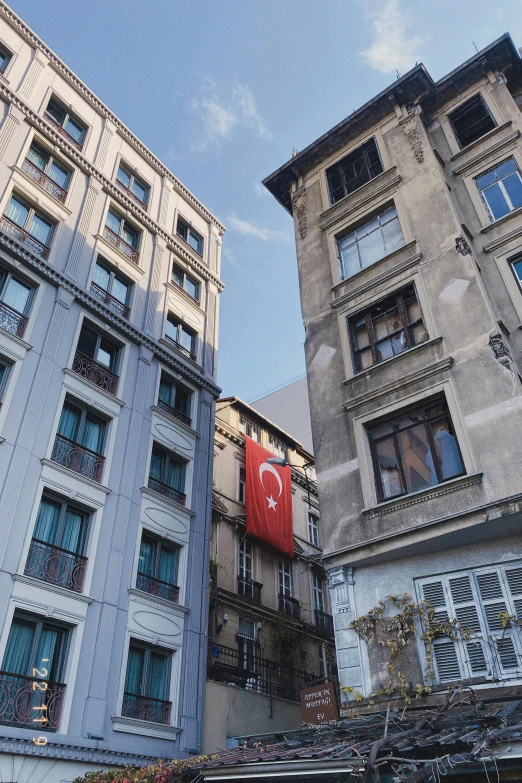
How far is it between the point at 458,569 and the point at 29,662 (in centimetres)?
980

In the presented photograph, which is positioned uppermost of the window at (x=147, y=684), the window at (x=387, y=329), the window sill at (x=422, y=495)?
the window at (x=387, y=329)

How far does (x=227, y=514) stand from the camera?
24.6 metres

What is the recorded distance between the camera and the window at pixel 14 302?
17.2 meters

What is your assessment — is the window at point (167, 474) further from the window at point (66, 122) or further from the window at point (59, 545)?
the window at point (66, 122)

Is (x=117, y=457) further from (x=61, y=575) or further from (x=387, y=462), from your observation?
(x=387, y=462)

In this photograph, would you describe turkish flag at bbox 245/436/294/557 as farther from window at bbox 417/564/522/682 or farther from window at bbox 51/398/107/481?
window at bbox 417/564/522/682

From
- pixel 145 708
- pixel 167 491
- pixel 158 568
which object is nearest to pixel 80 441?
pixel 167 491

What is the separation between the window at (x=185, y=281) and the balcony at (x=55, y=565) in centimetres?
1308

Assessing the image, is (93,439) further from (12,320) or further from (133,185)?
(133,185)

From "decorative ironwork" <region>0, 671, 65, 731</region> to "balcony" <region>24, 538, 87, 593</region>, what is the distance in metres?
2.24

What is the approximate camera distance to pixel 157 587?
57.9 feet

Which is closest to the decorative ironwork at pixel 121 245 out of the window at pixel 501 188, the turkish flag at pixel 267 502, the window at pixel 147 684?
the turkish flag at pixel 267 502

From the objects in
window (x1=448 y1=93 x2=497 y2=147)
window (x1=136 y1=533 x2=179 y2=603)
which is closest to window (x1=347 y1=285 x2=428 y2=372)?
window (x1=448 y1=93 x2=497 y2=147)

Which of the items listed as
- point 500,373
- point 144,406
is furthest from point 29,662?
point 500,373
